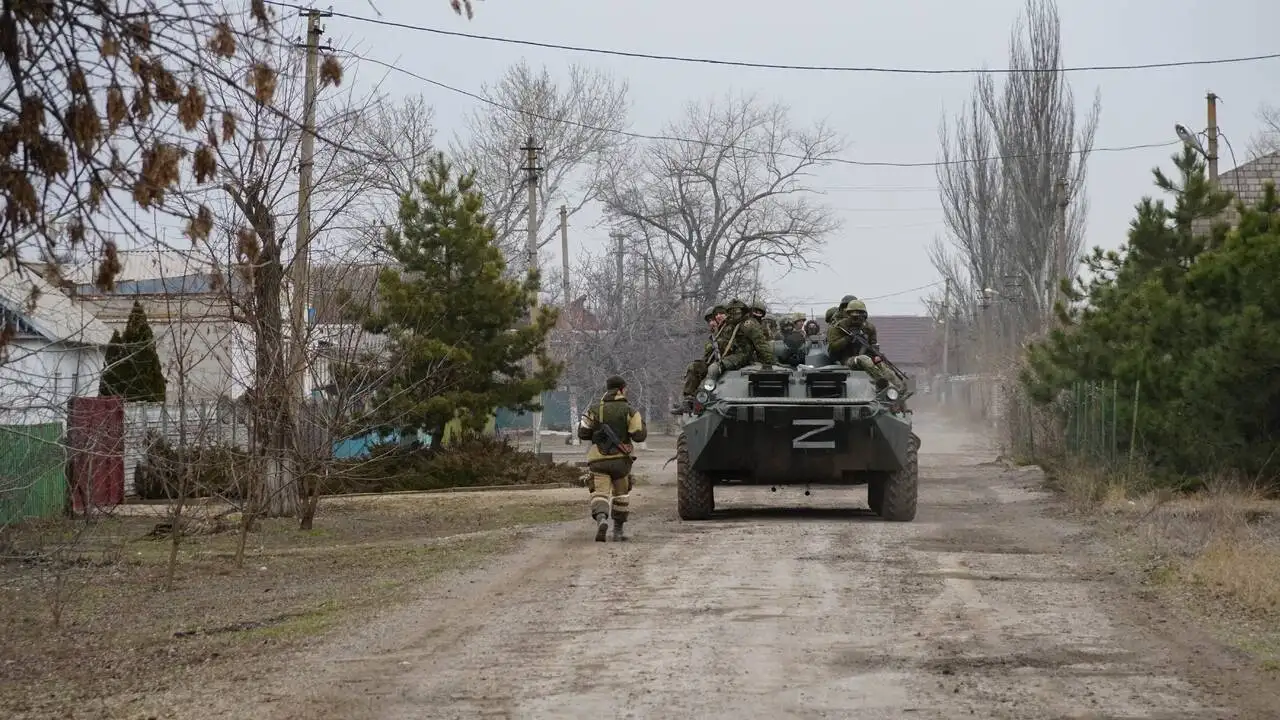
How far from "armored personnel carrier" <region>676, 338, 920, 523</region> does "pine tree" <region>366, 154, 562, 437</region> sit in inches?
368

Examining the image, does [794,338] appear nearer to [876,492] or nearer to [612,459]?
[876,492]

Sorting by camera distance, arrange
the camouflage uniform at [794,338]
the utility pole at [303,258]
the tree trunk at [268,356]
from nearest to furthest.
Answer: the tree trunk at [268,356] < the utility pole at [303,258] < the camouflage uniform at [794,338]

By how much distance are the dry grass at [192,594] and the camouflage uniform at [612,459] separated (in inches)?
44.6

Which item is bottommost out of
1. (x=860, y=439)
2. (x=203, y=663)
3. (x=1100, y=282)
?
(x=203, y=663)

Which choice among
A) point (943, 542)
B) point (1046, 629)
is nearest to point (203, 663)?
point (1046, 629)

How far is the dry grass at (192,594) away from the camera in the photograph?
32.9 feet

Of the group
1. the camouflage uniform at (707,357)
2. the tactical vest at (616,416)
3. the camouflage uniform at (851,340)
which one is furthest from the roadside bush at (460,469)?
the tactical vest at (616,416)

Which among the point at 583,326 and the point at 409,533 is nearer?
the point at 409,533

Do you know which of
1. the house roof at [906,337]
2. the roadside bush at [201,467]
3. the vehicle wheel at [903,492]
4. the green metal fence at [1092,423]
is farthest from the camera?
the house roof at [906,337]

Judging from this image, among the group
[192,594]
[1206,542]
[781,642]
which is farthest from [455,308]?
[781,642]

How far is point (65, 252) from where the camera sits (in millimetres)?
7543

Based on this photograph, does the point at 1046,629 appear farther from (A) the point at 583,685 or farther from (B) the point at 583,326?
(B) the point at 583,326

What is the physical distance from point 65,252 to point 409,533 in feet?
42.2

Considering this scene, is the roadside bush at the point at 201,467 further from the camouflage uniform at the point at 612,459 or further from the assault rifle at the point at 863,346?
the assault rifle at the point at 863,346
